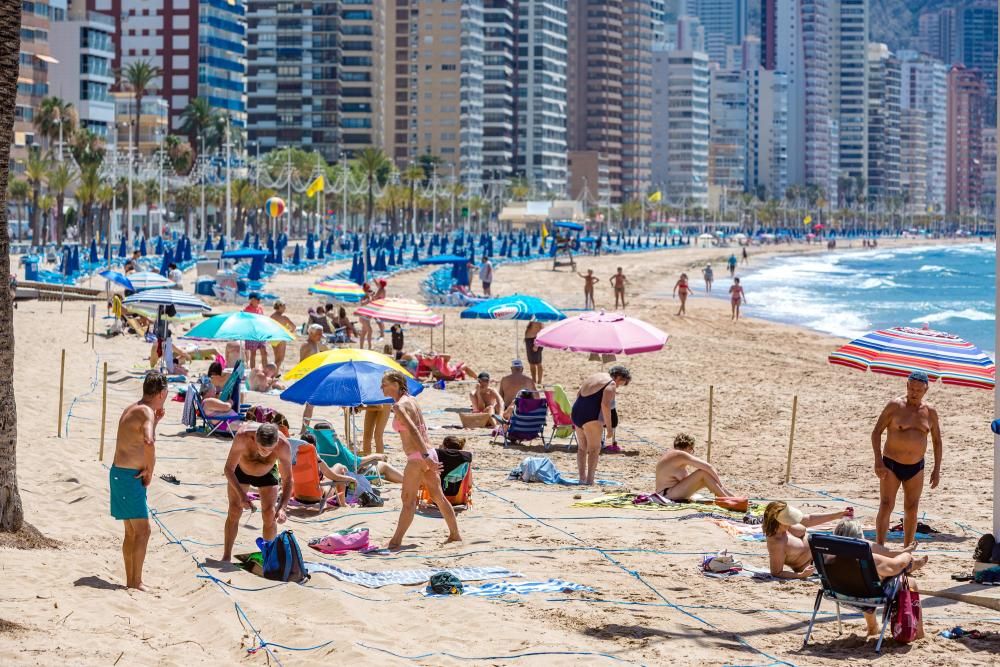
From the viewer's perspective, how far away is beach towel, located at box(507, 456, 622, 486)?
13.7 metres

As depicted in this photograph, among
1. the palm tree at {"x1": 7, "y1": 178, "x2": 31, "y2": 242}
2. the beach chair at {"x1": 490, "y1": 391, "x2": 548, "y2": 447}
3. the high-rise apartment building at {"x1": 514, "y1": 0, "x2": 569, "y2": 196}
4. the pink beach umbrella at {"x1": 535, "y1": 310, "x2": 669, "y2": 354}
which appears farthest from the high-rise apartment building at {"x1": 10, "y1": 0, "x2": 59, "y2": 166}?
the high-rise apartment building at {"x1": 514, "y1": 0, "x2": 569, "y2": 196}

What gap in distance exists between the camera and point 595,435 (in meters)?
13.6

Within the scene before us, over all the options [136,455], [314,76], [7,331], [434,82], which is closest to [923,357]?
[136,455]

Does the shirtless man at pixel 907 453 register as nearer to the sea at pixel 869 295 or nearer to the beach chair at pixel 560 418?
the beach chair at pixel 560 418

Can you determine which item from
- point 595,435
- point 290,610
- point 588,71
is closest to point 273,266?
point 595,435

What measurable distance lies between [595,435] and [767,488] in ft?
6.03

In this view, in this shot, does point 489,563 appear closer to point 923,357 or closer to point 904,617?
point 904,617

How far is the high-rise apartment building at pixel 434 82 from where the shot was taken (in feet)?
510

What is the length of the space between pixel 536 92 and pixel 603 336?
156m

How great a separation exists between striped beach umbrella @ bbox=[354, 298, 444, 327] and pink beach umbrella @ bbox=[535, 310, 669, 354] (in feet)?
15.1

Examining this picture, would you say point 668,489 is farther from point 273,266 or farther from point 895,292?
point 895,292

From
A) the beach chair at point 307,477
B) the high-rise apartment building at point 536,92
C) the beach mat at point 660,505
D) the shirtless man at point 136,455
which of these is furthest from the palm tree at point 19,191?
the high-rise apartment building at point 536,92

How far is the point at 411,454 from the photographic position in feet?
34.4

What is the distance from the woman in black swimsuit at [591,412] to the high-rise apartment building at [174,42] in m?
112
